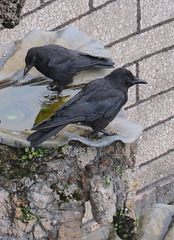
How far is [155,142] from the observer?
635 cm

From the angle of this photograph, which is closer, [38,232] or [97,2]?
[38,232]

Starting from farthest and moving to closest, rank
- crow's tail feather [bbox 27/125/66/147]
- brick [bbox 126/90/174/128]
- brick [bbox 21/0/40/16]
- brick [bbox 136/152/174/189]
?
brick [bbox 136/152/174/189] → brick [bbox 126/90/174/128] → brick [bbox 21/0/40/16] → crow's tail feather [bbox 27/125/66/147]

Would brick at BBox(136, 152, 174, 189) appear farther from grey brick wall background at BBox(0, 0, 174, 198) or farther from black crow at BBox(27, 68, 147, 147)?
black crow at BBox(27, 68, 147, 147)

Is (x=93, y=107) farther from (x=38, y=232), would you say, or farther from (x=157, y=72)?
(x=157, y=72)

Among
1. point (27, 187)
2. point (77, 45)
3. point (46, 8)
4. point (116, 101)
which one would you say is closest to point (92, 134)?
point (116, 101)

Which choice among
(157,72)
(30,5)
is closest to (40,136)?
(30,5)

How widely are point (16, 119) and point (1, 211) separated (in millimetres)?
654

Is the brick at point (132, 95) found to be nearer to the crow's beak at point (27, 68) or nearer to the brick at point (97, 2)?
the brick at point (97, 2)

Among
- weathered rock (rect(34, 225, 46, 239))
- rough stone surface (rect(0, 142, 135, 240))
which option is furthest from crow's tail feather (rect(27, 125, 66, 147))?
weathered rock (rect(34, 225, 46, 239))

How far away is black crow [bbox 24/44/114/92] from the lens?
409 centimetres

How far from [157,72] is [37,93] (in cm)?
223

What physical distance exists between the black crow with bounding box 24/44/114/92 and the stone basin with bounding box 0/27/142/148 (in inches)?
3.2

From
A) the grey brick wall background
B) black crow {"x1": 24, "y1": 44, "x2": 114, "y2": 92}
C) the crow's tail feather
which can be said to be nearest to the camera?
the crow's tail feather

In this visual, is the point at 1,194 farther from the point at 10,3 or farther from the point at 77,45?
the point at 77,45
